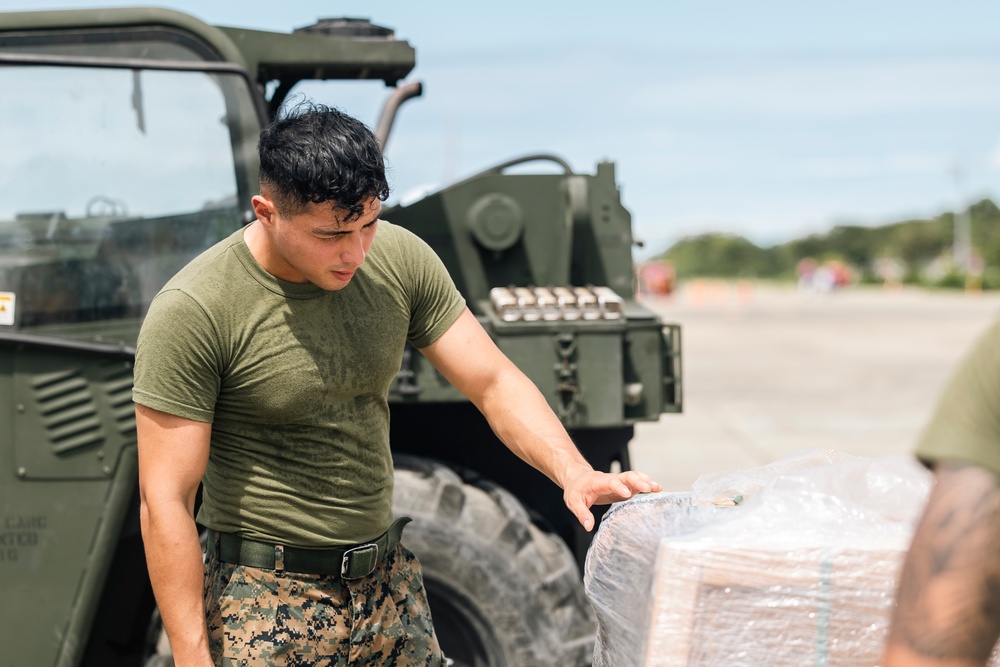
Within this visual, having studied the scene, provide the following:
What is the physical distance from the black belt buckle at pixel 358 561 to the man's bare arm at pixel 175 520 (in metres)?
0.30

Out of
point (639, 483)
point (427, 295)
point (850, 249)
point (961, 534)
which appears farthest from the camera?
point (850, 249)

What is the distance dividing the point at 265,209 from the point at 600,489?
82 cm

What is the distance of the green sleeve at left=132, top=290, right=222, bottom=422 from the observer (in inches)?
85.7

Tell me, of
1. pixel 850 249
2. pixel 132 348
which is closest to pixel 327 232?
pixel 132 348

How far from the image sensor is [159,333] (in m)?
2.20

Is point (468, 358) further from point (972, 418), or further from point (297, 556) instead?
point (972, 418)

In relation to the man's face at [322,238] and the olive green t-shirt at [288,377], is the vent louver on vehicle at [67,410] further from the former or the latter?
the man's face at [322,238]

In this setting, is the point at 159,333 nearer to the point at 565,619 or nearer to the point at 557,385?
the point at 557,385

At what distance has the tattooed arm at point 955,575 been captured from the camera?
4.33ft

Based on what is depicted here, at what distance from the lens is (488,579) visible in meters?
3.42

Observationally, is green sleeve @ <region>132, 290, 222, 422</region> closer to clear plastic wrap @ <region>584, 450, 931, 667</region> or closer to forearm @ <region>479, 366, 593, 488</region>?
forearm @ <region>479, 366, 593, 488</region>

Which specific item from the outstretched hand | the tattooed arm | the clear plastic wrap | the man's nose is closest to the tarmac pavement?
the outstretched hand

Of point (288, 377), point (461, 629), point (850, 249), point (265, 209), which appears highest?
point (265, 209)

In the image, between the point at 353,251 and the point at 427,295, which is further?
the point at 427,295
